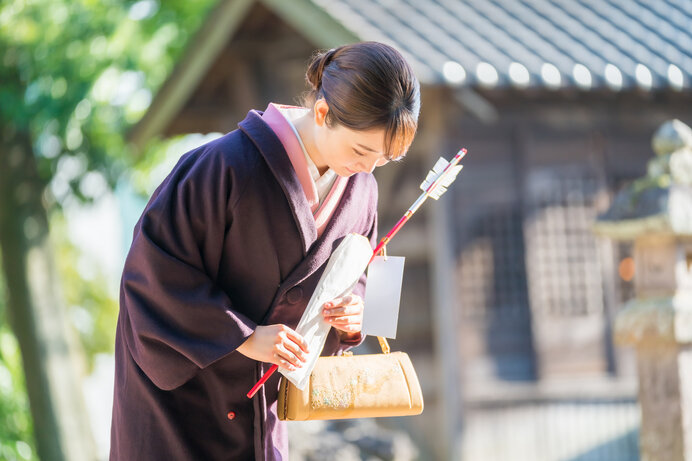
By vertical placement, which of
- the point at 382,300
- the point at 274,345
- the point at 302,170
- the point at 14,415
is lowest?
the point at 14,415

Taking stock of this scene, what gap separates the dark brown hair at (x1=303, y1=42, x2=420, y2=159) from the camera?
2184 mm

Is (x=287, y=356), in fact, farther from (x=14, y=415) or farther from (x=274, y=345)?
(x=14, y=415)

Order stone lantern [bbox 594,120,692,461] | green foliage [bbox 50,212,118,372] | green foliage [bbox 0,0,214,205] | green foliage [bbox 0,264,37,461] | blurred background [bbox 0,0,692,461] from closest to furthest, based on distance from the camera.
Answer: stone lantern [bbox 594,120,692,461] → blurred background [bbox 0,0,692,461] → green foliage [bbox 0,0,214,205] → green foliage [bbox 0,264,37,461] → green foliage [bbox 50,212,118,372]

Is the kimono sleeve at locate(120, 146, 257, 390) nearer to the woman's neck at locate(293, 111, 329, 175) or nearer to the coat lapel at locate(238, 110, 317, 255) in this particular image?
the coat lapel at locate(238, 110, 317, 255)

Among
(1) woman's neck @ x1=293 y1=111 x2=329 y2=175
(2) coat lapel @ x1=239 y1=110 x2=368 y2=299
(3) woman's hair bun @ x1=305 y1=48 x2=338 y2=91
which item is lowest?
(2) coat lapel @ x1=239 y1=110 x2=368 y2=299

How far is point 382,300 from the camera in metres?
2.48

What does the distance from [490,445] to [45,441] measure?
14.3 ft

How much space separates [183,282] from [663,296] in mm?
2283

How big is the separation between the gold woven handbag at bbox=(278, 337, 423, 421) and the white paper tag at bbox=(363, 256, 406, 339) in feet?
0.27

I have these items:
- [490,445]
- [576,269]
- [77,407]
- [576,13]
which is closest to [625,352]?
[576,269]

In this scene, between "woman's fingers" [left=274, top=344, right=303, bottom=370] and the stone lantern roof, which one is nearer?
"woman's fingers" [left=274, top=344, right=303, bottom=370]

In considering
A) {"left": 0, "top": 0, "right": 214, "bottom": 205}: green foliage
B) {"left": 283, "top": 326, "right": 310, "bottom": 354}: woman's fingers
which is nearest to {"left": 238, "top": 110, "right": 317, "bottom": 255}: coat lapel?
{"left": 283, "top": 326, "right": 310, "bottom": 354}: woman's fingers

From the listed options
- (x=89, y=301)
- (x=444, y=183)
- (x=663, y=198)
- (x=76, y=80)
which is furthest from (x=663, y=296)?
(x=89, y=301)

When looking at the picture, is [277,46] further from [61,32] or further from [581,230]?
[581,230]
